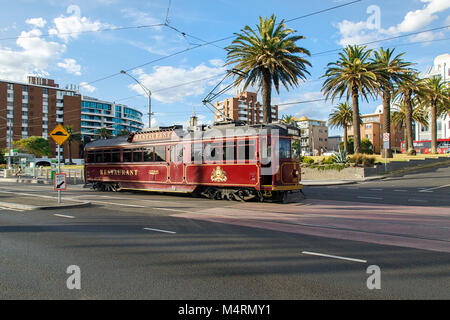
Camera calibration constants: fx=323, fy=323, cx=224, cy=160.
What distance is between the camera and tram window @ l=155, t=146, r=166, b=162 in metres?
16.9

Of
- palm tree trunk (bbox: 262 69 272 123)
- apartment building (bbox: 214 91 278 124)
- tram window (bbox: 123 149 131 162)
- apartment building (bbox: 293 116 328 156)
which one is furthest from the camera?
apartment building (bbox: 214 91 278 124)

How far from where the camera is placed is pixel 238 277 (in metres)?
4.75

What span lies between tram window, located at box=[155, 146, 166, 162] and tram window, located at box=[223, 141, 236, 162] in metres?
4.05

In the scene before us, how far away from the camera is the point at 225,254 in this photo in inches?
235

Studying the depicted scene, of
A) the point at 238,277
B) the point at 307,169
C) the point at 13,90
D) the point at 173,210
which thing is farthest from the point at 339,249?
the point at 13,90

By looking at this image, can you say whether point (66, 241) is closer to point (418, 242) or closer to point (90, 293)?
point (90, 293)

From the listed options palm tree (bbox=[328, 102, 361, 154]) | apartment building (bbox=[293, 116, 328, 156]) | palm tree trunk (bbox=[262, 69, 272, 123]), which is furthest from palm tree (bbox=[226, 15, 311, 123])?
apartment building (bbox=[293, 116, 328, 156])

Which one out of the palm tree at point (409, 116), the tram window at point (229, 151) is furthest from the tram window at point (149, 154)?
the palm tree at point (409, 116)

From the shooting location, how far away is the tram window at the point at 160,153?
1688 centimetres

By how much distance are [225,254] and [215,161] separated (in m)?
8.79

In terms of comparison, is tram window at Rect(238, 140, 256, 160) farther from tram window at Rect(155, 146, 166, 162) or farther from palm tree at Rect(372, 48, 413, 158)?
palm tree at Rect(372, 48, 413, 158)

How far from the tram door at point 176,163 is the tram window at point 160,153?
0.59 metres

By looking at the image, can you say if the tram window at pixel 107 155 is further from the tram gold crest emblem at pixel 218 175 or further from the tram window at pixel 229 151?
the tram window at pixel 229 151
